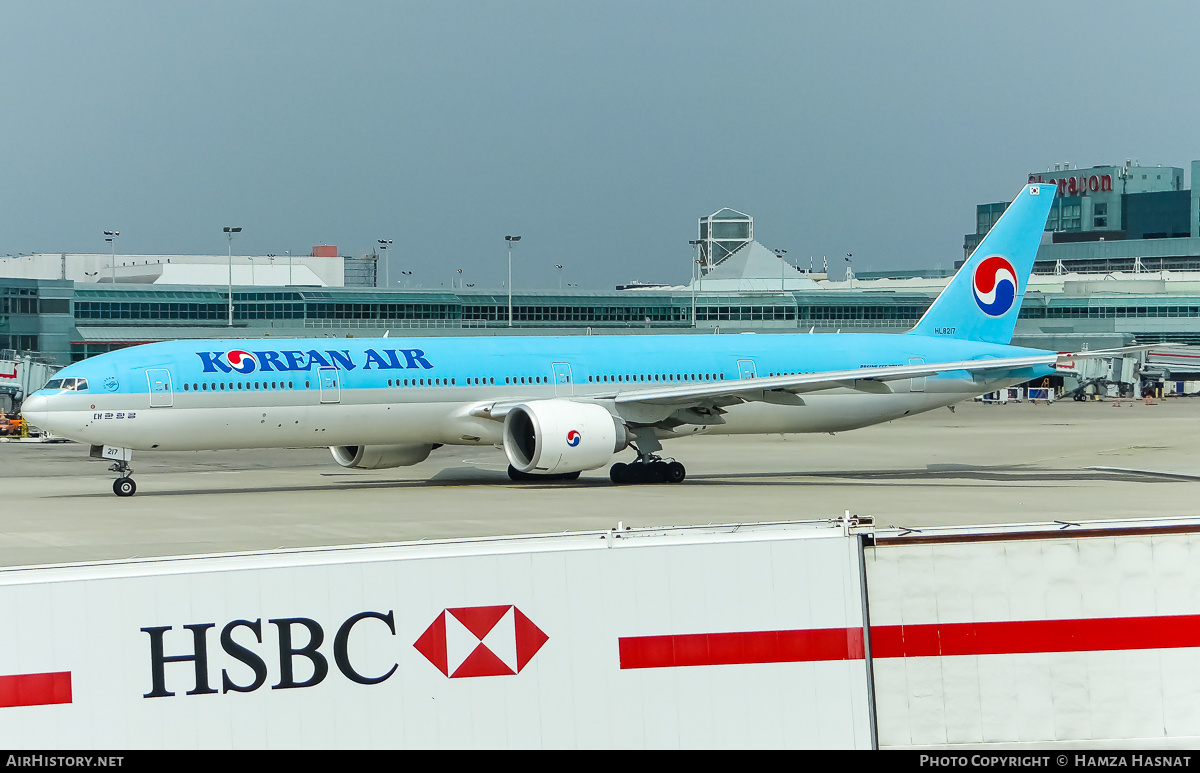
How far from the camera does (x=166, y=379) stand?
31969 millimetres

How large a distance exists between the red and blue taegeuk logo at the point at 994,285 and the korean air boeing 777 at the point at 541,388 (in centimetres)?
5

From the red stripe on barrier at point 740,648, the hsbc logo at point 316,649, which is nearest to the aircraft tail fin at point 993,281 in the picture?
the red stripe on barrier at point 740,648

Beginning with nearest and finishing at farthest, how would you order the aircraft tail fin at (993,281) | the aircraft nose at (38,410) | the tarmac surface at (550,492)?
Answer: the tarmac surface at (550,492)
the aircraft nose at (38,410)
the aircraft tail fin at (993,281)

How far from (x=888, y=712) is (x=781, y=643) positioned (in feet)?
3.91

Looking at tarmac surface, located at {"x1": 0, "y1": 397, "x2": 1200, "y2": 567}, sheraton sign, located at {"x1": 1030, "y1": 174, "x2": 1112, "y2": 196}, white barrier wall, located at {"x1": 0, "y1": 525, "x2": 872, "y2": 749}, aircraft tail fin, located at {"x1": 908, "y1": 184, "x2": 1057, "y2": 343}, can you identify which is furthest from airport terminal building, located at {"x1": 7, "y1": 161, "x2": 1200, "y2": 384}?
white barrier wall, located at {"x1": 0, "y1": 525, "x2": 872, "y2": 749}

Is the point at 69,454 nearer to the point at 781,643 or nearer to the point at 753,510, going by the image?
the point at 753,510

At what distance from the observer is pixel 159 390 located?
1254 inches

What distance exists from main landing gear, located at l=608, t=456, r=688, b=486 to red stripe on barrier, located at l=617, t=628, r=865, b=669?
77.6ft

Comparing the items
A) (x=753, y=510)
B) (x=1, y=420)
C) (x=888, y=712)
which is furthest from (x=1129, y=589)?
(x=1, y=420)

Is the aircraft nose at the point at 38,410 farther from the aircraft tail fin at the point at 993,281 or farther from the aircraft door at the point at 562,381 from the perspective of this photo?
the aircraft tail fin at the point at 993,281

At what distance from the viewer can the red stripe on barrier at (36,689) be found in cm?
1222

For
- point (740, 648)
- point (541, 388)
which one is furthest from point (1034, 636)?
point (541, 388)

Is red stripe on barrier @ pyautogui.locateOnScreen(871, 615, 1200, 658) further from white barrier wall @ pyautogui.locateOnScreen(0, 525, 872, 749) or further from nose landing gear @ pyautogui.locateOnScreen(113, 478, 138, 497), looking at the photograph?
nose landing gear @ pyautogui.locateOnScreen(113, 478, 138, 497)

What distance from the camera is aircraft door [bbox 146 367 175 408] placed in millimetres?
31812
